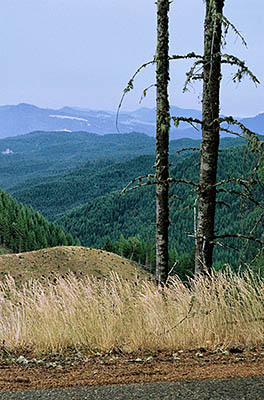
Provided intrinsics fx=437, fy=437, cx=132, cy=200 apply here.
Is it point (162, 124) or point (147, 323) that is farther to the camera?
point (162, 124)

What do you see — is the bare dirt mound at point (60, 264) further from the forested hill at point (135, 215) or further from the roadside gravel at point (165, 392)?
the forested hill at point (135, 215)

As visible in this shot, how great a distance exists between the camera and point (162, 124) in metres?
9.59

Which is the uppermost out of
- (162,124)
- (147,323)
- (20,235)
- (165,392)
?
(162,124)

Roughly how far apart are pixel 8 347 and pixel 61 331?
861 millimetres

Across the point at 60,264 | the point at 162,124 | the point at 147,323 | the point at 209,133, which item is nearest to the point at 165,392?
the point at 147,323

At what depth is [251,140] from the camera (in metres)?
7.37

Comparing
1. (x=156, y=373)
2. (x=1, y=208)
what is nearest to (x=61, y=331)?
(x=156, y=373)

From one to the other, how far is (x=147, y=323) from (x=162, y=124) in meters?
4.94

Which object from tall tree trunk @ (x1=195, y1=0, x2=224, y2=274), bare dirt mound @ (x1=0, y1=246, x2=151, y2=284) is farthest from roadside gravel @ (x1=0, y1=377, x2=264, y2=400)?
bare dirt mound @ (x1=0, y1=246, x2=151, y2=284)

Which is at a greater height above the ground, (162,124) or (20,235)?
(162,124)

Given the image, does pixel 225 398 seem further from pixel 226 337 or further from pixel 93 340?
pixel 93 340

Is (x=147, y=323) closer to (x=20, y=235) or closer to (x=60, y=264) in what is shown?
(x=60, y=264)

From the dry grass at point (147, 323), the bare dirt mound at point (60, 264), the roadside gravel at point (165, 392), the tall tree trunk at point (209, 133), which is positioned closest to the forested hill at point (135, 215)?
the bare dirt mound at point (60, 264)

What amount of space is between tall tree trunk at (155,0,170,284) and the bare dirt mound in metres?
17.4
